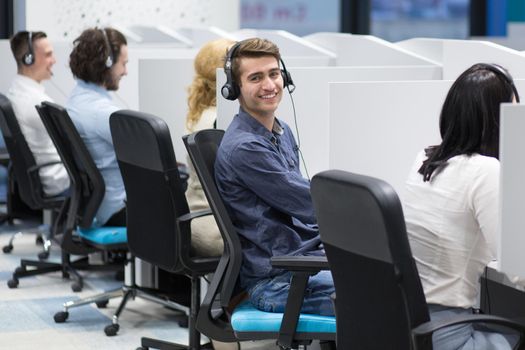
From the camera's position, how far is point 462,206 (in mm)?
2260

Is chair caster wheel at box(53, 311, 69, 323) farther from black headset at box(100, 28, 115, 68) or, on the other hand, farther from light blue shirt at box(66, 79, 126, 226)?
black headset at box(100, 28, 115, 68)

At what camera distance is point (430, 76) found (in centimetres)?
388

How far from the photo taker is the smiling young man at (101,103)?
13.5 feet

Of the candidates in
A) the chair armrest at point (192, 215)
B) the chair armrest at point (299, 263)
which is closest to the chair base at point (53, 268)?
the chair armrest at point (192, 215)

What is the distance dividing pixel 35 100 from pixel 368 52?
62.2 inches

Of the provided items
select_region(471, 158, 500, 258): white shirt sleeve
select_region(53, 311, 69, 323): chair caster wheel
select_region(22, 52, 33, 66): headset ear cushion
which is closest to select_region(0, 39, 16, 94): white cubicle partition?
select_region(22, 52, 33, 66): headset ear cushion

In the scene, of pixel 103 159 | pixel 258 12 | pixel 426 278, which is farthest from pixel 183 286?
pixel 258 12

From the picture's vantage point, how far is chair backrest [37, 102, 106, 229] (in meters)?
4.04

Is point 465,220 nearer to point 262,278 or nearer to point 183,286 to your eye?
point 262,278

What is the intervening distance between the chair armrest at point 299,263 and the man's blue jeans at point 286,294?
11 cm

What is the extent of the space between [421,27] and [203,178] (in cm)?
928

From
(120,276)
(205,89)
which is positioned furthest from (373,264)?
(120,276)

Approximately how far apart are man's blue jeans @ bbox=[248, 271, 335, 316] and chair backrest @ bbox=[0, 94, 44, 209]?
203 centimetres

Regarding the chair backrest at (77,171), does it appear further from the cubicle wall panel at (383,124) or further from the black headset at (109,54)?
the cubicle wall panel at (383,124)
